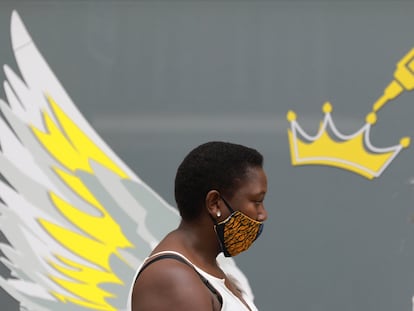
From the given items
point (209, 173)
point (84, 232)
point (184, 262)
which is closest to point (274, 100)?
point (84, 232)

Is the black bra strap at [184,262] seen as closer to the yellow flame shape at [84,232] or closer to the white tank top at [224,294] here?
the white tank top at [224,294]

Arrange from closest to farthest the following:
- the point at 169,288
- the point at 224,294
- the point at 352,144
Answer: the point at 169,288 → the point at 224,294 → the point at 352,144

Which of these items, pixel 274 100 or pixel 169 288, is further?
pixel 274 100

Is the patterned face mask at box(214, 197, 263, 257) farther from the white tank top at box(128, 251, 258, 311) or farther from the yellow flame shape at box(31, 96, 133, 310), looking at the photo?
the yellow flame shape at box(31, 96, 133, 310)

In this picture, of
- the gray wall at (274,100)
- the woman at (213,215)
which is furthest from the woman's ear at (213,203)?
the gray wall at (274,100)

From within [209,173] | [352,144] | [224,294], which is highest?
[209,173]

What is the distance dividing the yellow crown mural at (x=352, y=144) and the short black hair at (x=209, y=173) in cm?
120

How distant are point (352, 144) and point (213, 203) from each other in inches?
52.7

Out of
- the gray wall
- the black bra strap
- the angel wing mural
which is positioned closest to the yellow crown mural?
the gray wall

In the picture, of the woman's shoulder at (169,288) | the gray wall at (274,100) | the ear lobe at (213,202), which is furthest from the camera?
the gray wall at (274,100)

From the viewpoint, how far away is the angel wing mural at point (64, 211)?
273 cm

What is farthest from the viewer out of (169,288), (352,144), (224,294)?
(352,144)

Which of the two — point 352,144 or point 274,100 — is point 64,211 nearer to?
point 274,100

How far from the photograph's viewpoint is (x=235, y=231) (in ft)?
4.96
